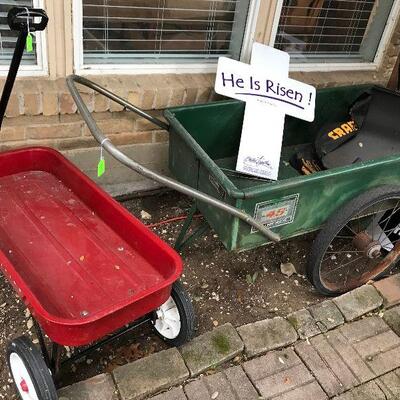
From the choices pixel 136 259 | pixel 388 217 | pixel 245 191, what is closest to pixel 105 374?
pixel 136 259

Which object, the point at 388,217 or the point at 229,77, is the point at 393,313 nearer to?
the point at 388,217

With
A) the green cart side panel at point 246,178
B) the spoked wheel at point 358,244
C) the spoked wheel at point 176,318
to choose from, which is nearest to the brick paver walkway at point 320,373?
the spoked wheel at point 176,318

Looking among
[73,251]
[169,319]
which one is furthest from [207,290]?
[73,251]

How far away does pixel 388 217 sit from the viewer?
2.89 m

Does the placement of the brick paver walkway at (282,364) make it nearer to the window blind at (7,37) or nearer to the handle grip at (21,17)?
the handle grip at (21,17)

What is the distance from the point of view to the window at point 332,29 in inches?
123

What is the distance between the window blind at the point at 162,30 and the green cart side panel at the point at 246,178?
1.73ft

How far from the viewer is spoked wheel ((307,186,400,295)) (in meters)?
2.42

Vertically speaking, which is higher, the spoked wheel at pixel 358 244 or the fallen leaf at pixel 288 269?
the spoked wheel at pixel 358 244

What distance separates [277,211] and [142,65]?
4.24ft

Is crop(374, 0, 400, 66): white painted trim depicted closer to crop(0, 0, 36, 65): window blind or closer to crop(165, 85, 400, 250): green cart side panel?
crop(165, 85, 400, 250): green cart side panel

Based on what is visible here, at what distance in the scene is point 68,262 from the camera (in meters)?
2.24

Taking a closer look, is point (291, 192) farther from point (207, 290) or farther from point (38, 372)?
point (38, 372)

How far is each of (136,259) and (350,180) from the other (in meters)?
1.13
